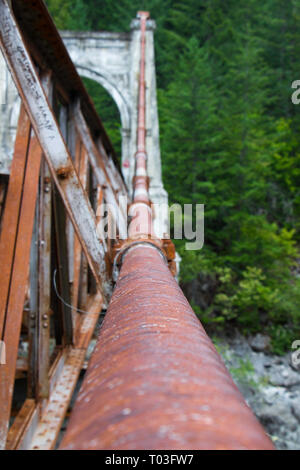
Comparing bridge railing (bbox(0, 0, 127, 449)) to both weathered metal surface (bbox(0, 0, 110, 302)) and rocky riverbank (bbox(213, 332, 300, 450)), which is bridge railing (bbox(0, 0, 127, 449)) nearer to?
weathered metal surface (bbox(0, 0, 110, 302))

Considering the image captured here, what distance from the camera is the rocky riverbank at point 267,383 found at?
8086mm

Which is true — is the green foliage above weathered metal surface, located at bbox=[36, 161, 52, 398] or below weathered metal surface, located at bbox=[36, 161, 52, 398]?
above

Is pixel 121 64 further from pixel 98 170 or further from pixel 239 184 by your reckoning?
pixel 98 170

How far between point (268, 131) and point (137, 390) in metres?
15.2

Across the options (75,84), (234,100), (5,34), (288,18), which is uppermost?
(288,18)

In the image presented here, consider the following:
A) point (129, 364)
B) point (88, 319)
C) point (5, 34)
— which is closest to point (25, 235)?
point (5, 34)

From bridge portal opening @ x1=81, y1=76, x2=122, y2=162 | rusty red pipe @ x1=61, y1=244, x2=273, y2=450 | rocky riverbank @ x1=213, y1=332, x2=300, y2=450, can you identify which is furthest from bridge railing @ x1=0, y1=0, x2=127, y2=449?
bridge portal opening @ x1=81, y1=76, x2=122, y2=162

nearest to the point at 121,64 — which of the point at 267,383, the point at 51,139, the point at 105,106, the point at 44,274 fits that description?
the point at 105,106

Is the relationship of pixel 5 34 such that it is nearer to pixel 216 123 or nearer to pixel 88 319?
pixel 88 319

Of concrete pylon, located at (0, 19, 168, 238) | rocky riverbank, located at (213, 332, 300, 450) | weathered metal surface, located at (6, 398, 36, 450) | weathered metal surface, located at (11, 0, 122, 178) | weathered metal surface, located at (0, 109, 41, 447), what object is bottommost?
rocky riverbank, located at (213, 332, 300, 450)

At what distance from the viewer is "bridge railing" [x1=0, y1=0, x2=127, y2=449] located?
5.26 ft

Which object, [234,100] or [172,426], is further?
[234,100]

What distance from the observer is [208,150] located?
40.6 ft

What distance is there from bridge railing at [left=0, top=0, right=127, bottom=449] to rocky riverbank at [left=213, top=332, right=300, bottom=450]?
6.45m
